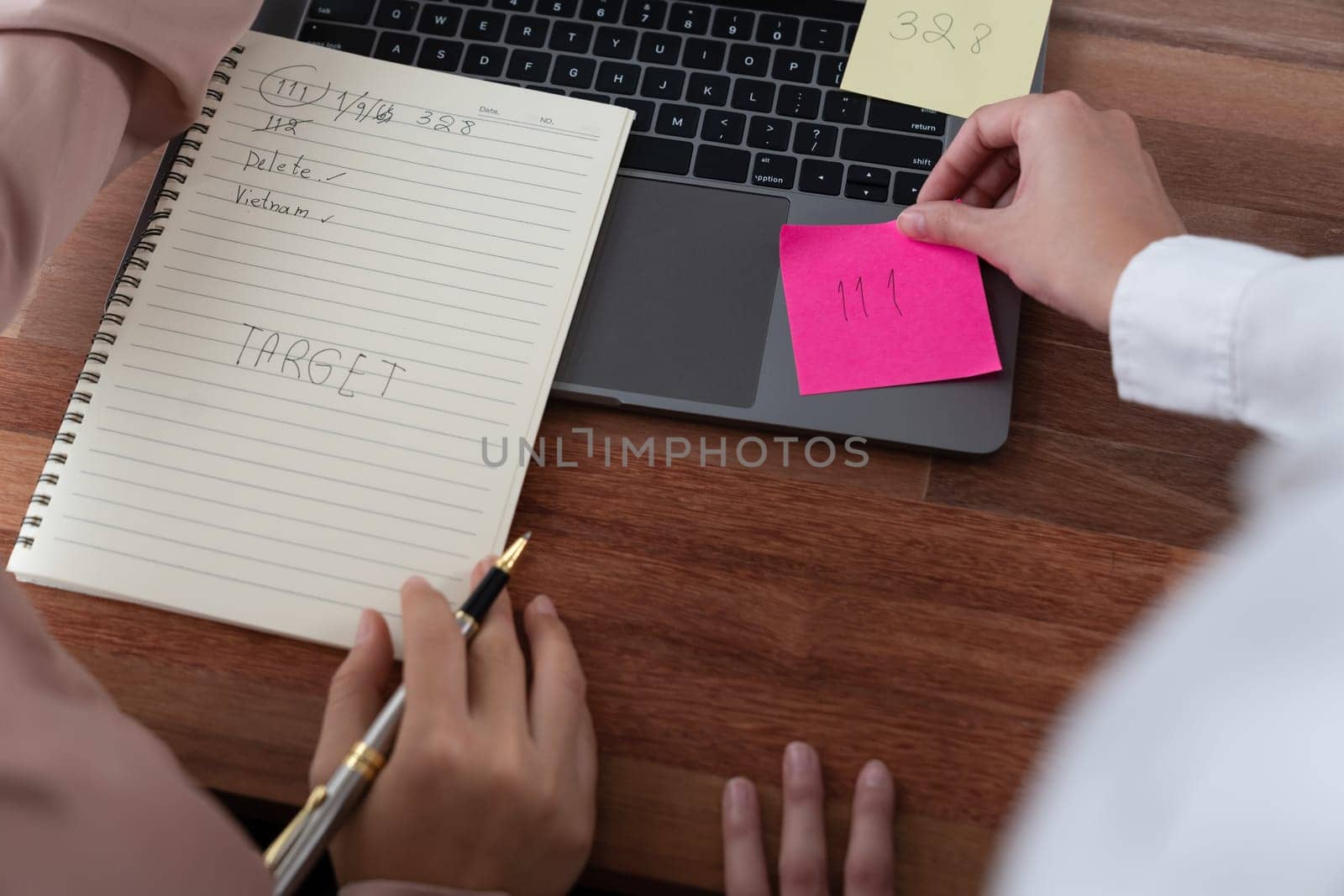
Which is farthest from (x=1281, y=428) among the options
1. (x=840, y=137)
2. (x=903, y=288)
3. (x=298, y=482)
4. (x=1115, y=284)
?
(x=298, y=482)

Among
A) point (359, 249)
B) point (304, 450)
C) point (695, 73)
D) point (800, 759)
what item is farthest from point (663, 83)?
point (800, 759)

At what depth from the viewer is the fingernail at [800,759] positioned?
1.56ft

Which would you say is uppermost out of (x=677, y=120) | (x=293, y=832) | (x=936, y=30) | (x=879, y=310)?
(x=936, y=30)

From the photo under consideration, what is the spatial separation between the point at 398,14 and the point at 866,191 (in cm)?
35

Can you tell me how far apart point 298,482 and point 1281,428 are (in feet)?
1.61

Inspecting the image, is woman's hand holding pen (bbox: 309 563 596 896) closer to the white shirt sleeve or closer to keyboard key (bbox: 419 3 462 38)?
the white shirt sleeve

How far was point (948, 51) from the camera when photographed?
0.65 m

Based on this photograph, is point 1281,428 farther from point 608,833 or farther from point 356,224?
point 356,224

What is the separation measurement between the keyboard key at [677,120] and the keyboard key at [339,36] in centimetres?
21

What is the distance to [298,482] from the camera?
521 millimetres

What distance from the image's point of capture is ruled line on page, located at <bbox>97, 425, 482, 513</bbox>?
52 cm

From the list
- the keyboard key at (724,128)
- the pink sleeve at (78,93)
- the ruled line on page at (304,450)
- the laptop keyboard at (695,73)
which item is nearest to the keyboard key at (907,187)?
the laptop keyboard at (695,73)

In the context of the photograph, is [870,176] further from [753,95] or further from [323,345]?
[323,345]

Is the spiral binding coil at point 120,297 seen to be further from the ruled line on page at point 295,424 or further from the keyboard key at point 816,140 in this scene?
the keyboard key at point 816,140
